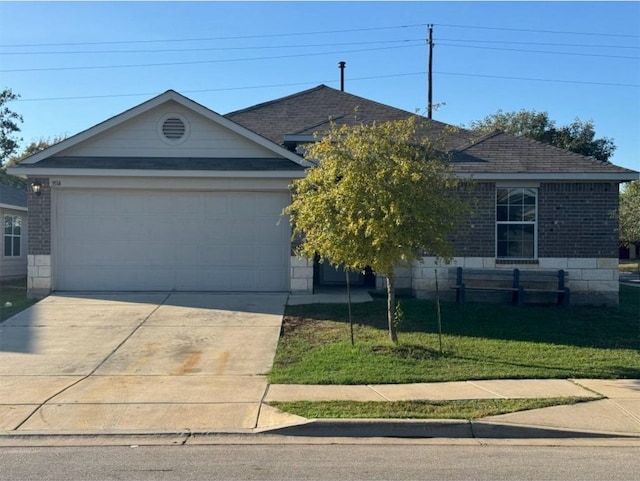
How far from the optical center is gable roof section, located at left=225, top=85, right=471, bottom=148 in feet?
57.0

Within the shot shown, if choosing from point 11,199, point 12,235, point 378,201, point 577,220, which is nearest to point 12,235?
point 12,235

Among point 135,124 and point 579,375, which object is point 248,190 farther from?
point 579,375

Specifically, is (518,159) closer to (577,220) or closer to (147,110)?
(577,220)

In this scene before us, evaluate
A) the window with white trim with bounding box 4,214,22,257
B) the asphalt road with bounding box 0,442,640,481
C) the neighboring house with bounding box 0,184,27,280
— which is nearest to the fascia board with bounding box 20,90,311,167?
the neighboring house with bounding box 0,184,27,280

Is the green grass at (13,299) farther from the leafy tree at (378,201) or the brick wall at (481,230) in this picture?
the brick wall at (481,230)

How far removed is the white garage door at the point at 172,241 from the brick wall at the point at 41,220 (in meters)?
0.31

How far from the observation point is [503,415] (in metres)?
6.86

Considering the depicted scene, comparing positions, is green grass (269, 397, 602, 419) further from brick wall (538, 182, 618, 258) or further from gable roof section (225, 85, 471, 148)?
gable roof section (225, 85, 471, 148)

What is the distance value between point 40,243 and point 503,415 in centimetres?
1147

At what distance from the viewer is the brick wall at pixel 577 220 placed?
1408cm

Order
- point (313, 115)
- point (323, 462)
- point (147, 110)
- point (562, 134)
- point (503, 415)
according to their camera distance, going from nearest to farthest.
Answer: point (323, 462), point (503, 415), point (147, 110), point (313, 115), point (562, 134)

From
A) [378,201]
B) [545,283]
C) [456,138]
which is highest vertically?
[456,138]

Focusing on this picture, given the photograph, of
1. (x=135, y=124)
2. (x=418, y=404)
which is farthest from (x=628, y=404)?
(x=135, y=124)

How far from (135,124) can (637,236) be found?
1153cm
